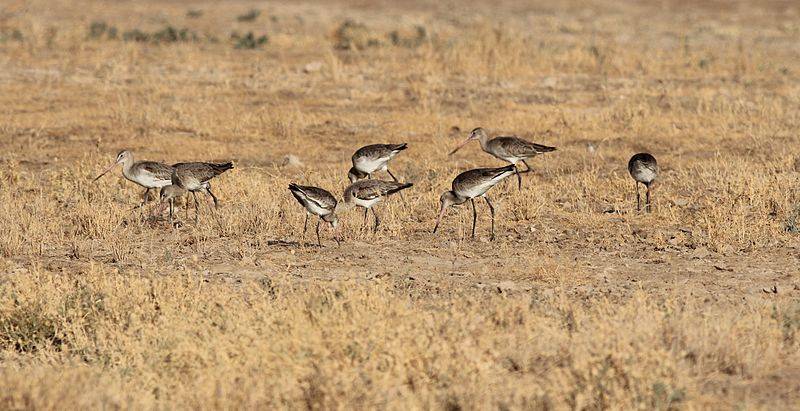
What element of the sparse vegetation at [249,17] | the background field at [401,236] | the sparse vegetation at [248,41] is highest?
the sparse vegetation at [249,17]

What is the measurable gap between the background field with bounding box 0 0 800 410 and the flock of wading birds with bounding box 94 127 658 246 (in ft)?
1.16

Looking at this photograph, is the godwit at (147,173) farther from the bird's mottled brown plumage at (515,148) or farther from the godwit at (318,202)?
the bird's mottled brown plumage at (515,148)

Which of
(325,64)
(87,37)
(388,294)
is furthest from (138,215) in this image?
(87,37)

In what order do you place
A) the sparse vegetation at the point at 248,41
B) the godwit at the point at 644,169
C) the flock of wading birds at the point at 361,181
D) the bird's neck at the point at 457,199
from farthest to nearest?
1. the sparse vegetation at the point at 248,41
2. the godwit at the point at 644,169
3. the bird's neck at the point at 457,199
4. the flock of wading birds at the point at 361,181

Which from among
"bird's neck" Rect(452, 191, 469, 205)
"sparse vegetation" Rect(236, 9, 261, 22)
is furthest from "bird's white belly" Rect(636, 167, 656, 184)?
"sparse vegetation" Rect(236, 9, 261, 22)

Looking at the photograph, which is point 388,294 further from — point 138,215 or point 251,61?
point 251,61

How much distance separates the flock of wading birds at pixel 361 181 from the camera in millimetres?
11609

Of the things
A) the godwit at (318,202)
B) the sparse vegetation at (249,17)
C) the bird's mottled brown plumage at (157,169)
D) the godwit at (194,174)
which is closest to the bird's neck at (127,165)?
the bird's mottled brown plumage at (157,169)

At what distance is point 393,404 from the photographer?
265 inches

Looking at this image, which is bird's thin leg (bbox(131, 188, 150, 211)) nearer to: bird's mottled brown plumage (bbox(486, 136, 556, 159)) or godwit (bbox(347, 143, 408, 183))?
godwit (bbox(347, 143, 408, 183))

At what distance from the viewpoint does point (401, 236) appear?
12008mm

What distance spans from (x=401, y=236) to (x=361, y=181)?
2.57 ft

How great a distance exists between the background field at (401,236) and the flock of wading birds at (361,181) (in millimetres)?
353

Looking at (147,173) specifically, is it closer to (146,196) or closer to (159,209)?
(159,209)
